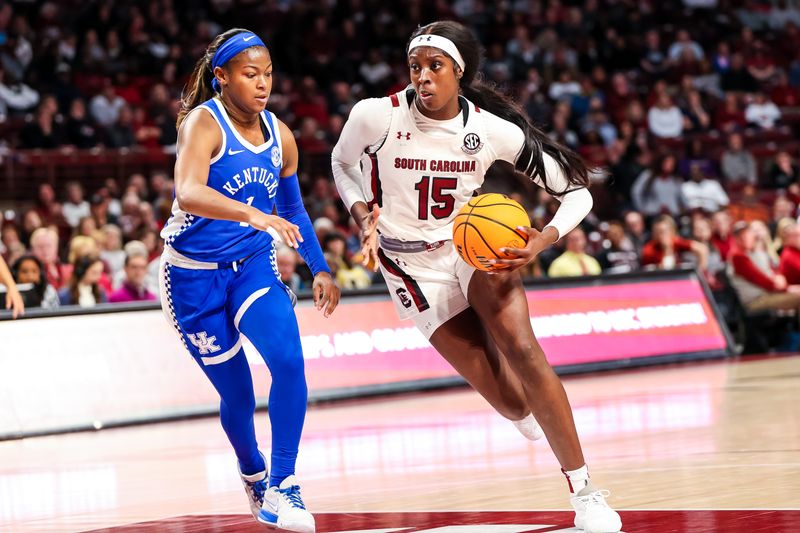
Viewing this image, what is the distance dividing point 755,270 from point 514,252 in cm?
1091

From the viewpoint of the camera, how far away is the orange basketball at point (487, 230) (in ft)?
17.8

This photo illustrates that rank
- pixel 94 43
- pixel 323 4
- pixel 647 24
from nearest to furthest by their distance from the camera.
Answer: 1. pixel 94 43
2. pixel 323 4
3. pixel 647 24

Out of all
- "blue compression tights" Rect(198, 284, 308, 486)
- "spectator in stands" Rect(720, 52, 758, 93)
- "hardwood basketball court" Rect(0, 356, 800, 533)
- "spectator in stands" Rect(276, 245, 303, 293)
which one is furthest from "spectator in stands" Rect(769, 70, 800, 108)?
"blue compression tights" Rect(198, 284, 308, 486)

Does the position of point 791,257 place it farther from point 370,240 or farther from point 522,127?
point 370,240

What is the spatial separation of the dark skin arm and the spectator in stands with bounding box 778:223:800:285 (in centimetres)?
1102

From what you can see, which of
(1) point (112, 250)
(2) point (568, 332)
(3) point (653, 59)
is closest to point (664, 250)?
(2) point (568, 332)

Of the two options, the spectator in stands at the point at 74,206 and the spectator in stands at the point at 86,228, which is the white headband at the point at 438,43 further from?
the spectator in stands at the point at 74,206

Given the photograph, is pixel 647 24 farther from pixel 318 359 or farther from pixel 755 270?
pixel 318 359

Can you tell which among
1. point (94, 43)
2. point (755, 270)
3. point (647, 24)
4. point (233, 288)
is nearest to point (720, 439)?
point (233, 288)

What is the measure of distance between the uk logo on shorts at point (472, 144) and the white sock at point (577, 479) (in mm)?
1611

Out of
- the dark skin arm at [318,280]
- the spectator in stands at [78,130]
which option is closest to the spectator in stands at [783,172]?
the spectator in stands at [78,130]

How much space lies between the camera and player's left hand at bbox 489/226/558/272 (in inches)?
212

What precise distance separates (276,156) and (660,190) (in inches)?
607

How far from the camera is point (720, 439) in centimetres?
813
